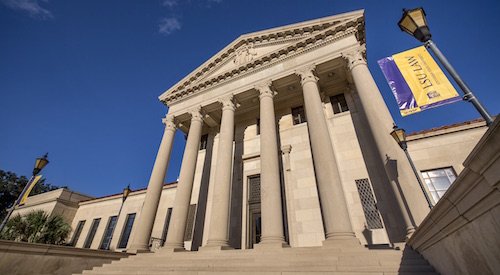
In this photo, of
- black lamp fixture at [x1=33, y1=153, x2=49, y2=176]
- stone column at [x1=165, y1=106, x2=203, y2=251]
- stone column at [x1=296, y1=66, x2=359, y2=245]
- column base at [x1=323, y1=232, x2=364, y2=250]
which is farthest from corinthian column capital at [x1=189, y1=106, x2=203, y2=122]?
column base at [x1=323, y1=232, x2=364, y2=250]

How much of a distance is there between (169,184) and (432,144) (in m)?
19.3

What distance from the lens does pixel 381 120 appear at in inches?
388

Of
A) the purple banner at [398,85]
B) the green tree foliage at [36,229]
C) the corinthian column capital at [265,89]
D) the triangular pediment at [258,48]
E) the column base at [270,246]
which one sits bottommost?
the column base at [270,246]

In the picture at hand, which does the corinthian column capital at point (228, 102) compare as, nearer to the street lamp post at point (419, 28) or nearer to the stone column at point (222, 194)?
the stone column at point (222, 194)

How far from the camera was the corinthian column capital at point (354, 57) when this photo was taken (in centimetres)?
1191

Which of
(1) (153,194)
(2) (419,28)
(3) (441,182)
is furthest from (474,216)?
(1) (153,194)

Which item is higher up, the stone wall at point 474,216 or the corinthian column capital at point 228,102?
the corinthian column capital at point 228,102

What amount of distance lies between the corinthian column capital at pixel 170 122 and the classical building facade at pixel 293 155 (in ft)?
0.37

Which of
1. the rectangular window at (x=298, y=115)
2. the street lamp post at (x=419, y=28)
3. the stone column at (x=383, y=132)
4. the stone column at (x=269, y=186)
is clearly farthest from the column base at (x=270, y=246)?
the rectangular window at (x=298, y=115)

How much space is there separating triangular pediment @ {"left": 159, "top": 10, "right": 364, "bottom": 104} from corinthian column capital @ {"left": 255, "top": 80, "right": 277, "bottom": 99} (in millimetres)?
1901

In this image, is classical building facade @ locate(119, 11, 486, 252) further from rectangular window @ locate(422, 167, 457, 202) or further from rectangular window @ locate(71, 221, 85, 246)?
rectangular window @ locate(71, 221, 85, 246)

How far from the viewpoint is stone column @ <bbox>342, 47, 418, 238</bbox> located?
8.34m

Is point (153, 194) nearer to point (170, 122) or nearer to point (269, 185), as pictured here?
point (170, 122)

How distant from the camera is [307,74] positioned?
43.0 ft
